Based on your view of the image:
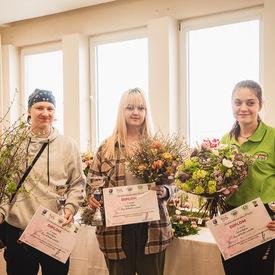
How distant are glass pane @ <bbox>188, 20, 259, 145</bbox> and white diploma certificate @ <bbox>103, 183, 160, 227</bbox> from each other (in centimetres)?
199

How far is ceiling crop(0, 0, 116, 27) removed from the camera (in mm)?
4789

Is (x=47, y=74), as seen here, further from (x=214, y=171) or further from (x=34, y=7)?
(x=214, y=171)

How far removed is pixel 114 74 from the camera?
17.2 ft

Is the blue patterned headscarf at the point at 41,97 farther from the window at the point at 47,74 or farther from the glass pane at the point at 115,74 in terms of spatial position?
the window at the point at 47,74

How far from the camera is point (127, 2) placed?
478cm

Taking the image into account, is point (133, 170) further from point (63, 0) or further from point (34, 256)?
point (63, 0)

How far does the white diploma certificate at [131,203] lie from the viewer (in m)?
2.24

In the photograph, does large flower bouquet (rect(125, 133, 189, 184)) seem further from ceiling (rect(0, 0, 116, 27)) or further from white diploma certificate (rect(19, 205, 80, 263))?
ceiling (rect(0, 0, 116, 27))

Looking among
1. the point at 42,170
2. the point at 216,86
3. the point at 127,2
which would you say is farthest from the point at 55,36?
the point at 42,170

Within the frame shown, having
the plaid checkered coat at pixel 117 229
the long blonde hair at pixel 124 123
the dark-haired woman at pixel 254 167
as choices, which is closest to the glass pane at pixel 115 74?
the long blonde hair at pixel 124 123

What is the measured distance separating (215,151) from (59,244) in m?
1.02

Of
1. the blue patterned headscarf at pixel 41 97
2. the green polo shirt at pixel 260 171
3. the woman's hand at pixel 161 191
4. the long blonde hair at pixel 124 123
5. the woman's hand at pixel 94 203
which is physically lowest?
the woman's hand at pixel 94 203

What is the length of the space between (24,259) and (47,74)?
4029 millimetres

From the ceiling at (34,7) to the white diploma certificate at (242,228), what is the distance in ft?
11.6
